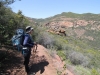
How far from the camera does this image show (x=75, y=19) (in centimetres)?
10638

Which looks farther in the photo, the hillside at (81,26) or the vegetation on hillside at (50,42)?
the hillside at (81,26)

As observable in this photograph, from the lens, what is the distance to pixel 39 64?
809cm

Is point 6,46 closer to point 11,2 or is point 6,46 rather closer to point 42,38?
point 11,2

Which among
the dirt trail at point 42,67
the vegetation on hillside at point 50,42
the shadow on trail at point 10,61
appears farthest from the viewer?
the vegetation on hillside at point 50,42


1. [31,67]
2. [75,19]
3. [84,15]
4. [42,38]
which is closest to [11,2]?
[31,67]

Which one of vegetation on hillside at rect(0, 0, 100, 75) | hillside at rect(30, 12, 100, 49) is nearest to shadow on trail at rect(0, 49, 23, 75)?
vegetation on hillside at rect(0, 0, 100, 75)

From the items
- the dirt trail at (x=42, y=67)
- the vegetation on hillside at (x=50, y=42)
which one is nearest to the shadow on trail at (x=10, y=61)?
the dirt trail at (x=42, y=67)

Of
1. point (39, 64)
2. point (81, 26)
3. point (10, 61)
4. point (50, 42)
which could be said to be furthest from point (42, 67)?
point (81, 26)

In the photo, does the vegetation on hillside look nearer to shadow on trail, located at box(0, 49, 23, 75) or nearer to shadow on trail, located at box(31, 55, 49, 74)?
shadow on trail, located at box(0, 49, 23, 75)

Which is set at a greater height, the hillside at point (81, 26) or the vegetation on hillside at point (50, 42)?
the vegetation on hillside at point (50, 42)

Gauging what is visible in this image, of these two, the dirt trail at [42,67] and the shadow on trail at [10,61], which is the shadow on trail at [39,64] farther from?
the shadow on trail at [10,61]

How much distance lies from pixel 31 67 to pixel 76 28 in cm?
8742

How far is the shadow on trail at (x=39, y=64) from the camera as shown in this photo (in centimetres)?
770

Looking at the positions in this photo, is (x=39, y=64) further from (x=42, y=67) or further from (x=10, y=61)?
(x=10, y=61)
